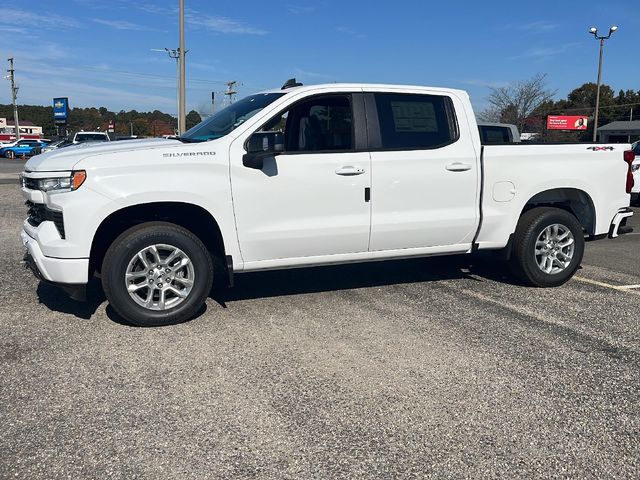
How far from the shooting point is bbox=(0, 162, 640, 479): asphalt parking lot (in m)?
2.88

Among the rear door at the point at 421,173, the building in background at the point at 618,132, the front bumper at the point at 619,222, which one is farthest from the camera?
the building in background at the point at 618,132

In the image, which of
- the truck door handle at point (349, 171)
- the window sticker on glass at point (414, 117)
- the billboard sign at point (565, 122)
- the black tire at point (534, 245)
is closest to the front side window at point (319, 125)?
the truck door handle at point (349, 171)

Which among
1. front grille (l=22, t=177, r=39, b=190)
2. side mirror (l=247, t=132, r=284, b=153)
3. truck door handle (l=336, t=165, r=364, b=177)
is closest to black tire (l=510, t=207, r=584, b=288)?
truck door handle (l=336, t=165, r=364, b=177)

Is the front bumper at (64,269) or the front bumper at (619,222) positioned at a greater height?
the front bumper at (619,222)

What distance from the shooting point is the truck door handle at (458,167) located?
18.0 feet

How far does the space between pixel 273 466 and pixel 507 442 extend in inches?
48.5

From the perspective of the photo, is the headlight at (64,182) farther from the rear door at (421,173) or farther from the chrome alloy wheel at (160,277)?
the rear door at (421,173)

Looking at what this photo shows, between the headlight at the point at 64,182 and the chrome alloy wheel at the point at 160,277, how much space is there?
70cm

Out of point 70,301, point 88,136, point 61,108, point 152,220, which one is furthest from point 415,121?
point 61,108

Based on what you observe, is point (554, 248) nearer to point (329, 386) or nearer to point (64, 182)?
point (329, 386)

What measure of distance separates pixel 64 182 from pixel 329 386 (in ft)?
8.26

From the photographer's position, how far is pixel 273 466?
2809 millimetres

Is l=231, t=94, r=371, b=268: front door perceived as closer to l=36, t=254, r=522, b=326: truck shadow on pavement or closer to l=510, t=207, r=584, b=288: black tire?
l=36, t=254, r=522, b=326: truck shadow on pavement

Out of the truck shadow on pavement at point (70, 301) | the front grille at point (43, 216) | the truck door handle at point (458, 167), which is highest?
the truck door handle at point (458, 167)
